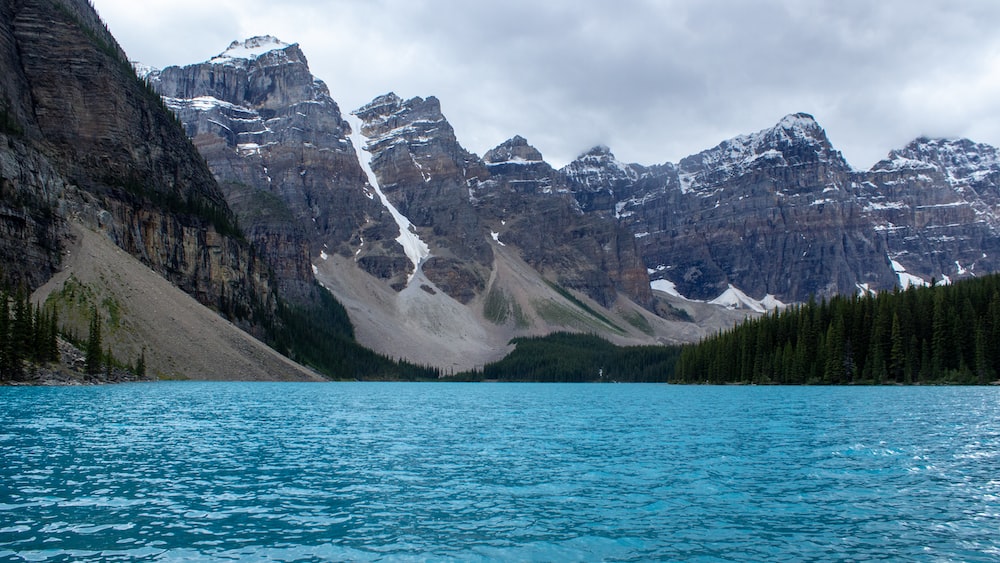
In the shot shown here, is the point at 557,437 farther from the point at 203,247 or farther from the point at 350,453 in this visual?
the point at 203,247

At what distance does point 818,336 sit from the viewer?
4968 inches

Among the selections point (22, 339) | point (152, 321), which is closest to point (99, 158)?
point (152, 321)

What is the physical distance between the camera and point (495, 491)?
26781 mm

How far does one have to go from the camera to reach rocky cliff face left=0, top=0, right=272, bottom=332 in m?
119

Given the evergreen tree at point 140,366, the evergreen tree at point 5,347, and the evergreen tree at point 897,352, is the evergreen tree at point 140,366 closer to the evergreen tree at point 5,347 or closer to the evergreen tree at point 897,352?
the evergreen tree at point 5,347

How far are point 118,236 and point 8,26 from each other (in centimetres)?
5050

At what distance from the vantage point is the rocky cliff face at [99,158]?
119 m

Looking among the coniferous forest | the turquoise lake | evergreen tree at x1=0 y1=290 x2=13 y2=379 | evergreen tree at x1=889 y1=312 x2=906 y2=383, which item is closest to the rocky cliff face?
evergreen tree at x1=0 y1=290 x2=13 y2=379

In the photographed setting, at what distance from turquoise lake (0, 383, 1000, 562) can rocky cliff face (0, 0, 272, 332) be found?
85.2m

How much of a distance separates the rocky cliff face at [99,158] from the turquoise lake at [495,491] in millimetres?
85234

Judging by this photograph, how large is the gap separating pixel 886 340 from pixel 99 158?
149264mm

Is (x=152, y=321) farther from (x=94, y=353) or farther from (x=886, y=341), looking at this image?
(x=886, y=341)

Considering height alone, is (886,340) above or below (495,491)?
above

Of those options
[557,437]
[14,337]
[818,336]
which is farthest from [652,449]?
[818,336]
